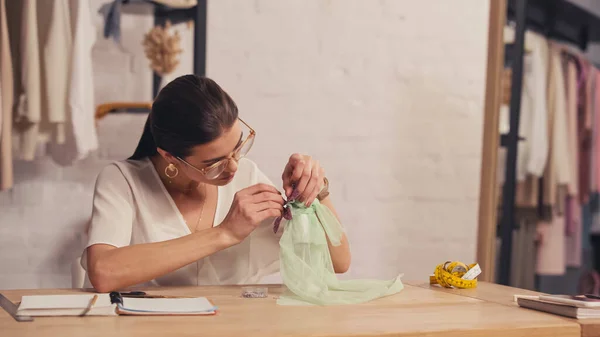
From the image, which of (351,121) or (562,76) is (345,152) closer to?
(351,121)

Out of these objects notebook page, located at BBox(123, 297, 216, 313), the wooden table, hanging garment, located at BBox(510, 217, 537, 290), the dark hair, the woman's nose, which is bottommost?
hanging garment, located at BBox(510, 217, 537, 290)

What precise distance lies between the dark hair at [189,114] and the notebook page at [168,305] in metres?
0.42

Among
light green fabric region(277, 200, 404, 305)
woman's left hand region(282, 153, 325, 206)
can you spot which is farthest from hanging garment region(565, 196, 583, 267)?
woman's left hand region(282, 153, 325, 206)

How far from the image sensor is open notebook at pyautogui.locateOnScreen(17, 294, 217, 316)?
1.30 meters

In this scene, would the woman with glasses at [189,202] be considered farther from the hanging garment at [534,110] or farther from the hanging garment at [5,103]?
the hanging garment at [534,110]

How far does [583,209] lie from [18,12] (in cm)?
252

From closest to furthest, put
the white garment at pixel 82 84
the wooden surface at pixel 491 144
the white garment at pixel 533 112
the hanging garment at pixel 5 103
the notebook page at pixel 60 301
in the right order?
the notebook page at pixel 60 301 → the hanging garment at pixel 5 103 → the white garment at pixel 82 84 → the wooden surface at pixel 491 144 → the white garment at pixel 533 112

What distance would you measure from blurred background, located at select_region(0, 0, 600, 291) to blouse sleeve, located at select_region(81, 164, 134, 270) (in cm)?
74

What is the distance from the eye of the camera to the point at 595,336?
1436 mm

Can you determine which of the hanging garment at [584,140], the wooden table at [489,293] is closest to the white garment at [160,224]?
the wooden table at [489,293]

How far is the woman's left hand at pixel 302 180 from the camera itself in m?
1.70

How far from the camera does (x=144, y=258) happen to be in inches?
63.0

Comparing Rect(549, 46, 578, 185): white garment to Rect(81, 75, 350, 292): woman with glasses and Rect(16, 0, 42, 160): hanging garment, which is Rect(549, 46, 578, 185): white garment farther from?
Rect(16, 0, 42, 160): hanging garment

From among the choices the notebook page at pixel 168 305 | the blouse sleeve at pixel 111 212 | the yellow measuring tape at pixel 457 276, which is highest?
the blouse sleeve at pixel 111 212
